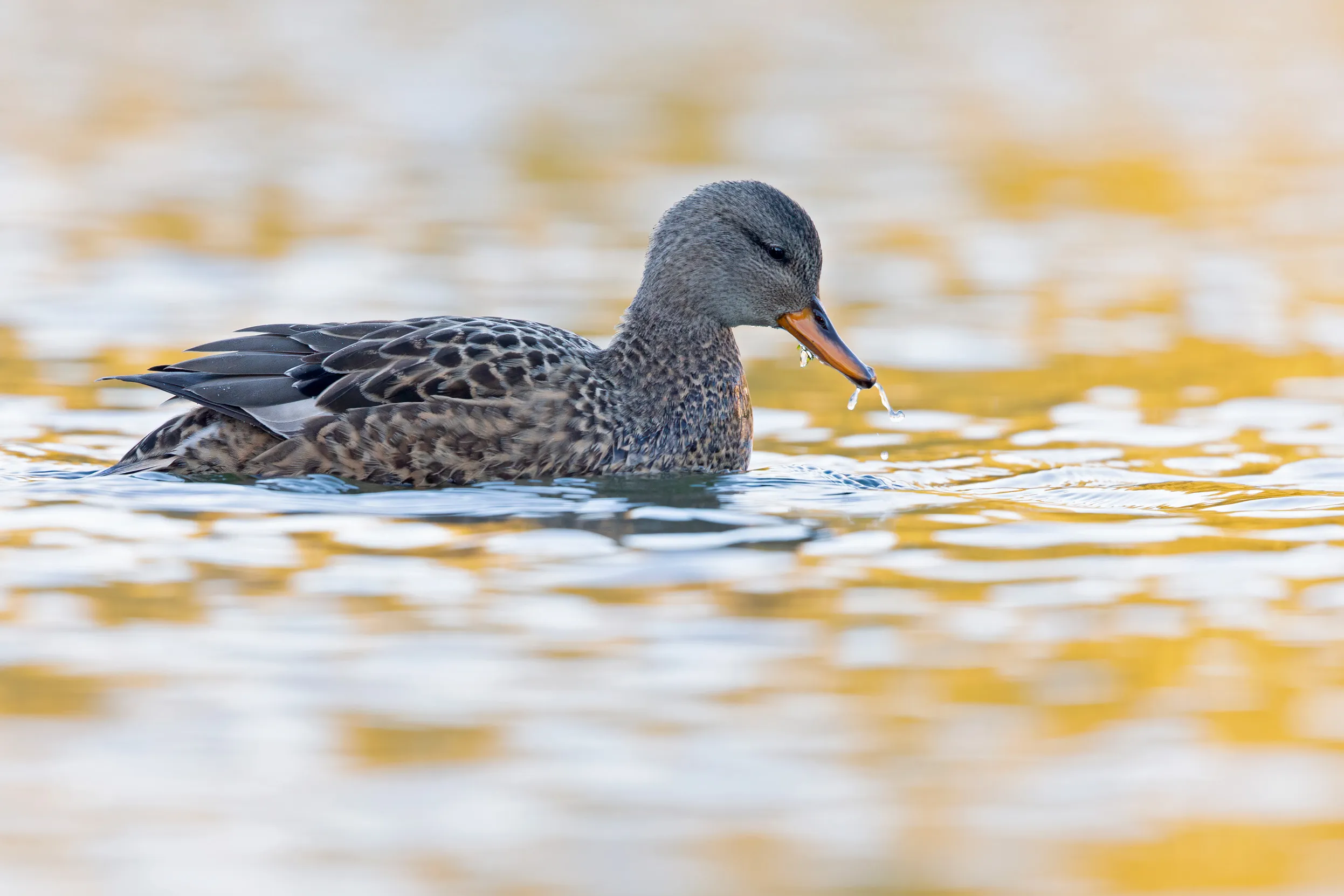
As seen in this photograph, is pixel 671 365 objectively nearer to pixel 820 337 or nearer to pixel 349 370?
pixel 820 337

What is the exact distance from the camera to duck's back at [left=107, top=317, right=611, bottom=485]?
7.62 m

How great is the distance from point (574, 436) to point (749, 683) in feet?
8.94

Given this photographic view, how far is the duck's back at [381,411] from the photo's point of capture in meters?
7.62

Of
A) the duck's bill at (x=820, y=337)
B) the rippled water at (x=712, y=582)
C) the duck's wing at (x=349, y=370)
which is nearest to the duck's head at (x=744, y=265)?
the duck's bill at (x=820, y=337)

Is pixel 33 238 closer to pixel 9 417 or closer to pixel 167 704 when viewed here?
pixel 9 417

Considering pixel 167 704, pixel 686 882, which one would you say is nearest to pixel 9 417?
pixel 167 704

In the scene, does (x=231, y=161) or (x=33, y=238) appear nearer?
(x=33, y=238)

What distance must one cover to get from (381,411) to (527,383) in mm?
607

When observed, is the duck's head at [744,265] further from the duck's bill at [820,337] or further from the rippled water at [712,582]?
the rippled water at [712,582]

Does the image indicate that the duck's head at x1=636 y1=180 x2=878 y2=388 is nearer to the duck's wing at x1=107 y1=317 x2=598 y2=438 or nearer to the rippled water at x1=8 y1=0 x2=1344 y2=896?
the rippled water at x1=8 y1=0 x2=1344 y2=896

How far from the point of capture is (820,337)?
27.8 feet

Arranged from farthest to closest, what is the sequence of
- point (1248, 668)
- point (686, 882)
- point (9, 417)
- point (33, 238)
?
point (33, 238), point (9, 417), point (1248, 668), point (686, 882)

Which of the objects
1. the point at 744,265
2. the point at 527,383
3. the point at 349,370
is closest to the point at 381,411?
the point at 349,370

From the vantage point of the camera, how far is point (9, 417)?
898 cm
